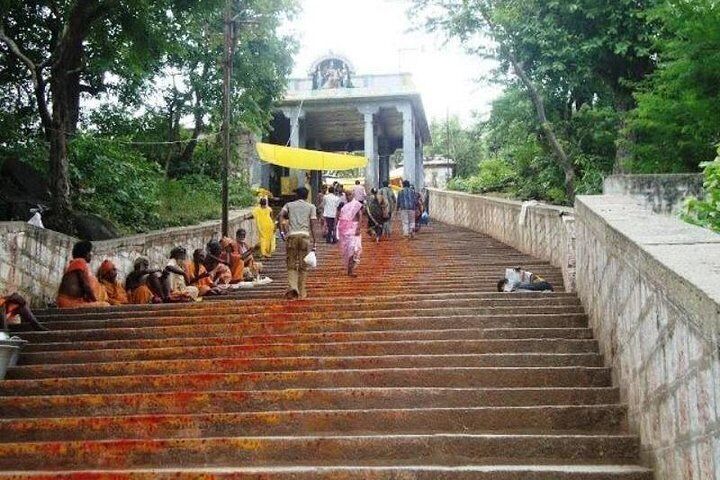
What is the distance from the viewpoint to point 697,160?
11273 millimetres

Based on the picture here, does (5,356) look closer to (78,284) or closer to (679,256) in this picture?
(78,284)

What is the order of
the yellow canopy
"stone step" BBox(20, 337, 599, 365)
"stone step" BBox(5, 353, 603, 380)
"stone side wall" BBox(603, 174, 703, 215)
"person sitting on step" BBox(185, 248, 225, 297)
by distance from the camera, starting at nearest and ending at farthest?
"stone step" BBox(5, 353, 603, 380), "stone step" BBox(20, 337, 599, 365), "stone side wall" BBox(603, 174, 703, 215), "person sitting on step" BBox(185, 248, 225, 297), the yellow canopy

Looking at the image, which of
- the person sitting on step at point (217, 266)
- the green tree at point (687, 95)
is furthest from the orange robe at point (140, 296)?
the green tree at point (687, 95)

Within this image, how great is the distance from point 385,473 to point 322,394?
→ 3.88 ft

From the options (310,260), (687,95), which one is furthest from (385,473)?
(687,95)

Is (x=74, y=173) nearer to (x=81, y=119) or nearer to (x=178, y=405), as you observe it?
(x=81, y=119)

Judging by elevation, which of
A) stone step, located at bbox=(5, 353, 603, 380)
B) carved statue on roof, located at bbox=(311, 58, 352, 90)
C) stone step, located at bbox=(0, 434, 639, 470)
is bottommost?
stone step, located at bbox=(0, 434, 639, 470)

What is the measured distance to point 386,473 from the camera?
3818mm

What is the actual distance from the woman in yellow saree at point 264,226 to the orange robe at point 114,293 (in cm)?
471

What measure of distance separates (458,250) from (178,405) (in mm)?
10327

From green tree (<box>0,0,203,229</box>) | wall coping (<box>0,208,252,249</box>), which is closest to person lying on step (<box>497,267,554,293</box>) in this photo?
wall coping (<box>0,208,252,249</box>)

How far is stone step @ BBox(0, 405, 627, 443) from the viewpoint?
4453 millimetres

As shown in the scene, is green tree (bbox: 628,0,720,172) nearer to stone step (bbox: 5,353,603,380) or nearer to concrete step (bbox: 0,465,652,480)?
stone step (bbox: 5,353,603,380)

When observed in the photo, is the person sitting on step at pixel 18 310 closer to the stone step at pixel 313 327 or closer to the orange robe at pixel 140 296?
the stone step at pixel 313 327
